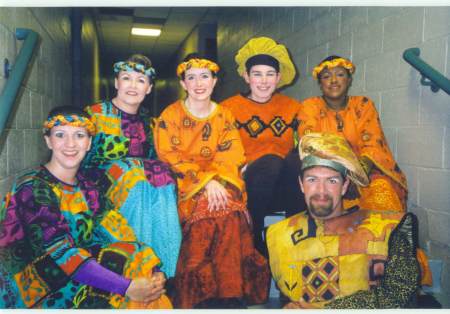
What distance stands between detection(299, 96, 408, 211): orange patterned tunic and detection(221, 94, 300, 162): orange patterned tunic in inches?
4.4

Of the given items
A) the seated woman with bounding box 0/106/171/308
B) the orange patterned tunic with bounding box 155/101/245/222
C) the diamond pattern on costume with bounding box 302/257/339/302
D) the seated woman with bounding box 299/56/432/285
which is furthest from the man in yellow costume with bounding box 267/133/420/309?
the seated woman with bounding box 0/106/171/308

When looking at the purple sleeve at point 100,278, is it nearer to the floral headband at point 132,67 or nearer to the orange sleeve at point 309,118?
the floral headband at point 132,67

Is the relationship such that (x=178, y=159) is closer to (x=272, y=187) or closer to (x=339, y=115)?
(x=272, y=187)

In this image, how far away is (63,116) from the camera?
1.74 meters

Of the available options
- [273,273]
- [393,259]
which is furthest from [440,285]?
[273,273]

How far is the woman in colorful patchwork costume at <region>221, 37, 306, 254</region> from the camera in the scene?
7.09ft

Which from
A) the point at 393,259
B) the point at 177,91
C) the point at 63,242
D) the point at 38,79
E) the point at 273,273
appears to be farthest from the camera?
the point at 177,91

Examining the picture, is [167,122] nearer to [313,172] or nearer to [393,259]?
[313,172]

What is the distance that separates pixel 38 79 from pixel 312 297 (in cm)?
168

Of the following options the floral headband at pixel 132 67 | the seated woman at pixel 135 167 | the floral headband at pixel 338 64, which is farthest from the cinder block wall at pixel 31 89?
the floral headband at pixel 338 64

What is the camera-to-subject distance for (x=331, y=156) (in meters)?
1.86

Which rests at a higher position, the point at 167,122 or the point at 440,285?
the point at 167,122

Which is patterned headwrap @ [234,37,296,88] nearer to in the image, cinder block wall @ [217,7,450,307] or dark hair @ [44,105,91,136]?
cinder block wall @ [217,7,450,307]

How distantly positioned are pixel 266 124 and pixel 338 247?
798 mm
